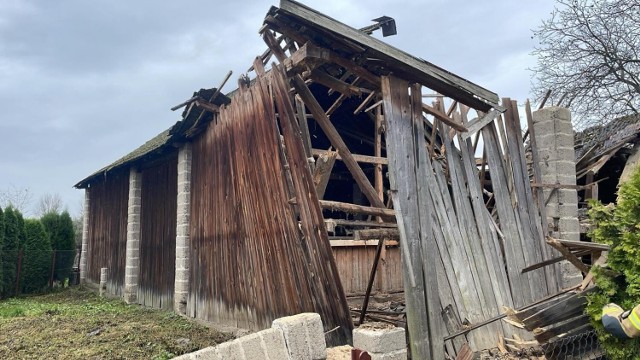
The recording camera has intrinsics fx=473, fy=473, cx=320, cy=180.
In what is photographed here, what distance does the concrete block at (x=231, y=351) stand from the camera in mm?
3986

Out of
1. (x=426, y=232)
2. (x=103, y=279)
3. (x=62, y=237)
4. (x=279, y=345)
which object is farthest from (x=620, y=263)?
(x=62, y=237)

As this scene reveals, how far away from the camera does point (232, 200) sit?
795cm

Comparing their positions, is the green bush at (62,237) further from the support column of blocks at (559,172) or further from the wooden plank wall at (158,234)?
the support column of blocks at (559,172)

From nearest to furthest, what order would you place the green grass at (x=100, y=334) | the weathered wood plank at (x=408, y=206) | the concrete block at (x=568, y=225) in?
the weathered wood plank at (x=408, y=206), the concrete block at (x=568, y=225), the green grass at (x=100, y=334)

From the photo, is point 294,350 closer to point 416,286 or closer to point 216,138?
point 416,286

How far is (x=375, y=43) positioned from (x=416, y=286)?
2.71 meters

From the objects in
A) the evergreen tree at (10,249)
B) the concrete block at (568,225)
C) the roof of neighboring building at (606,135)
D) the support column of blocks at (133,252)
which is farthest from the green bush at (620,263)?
the evergreen tree at (10,249)

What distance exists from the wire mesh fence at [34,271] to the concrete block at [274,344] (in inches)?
650

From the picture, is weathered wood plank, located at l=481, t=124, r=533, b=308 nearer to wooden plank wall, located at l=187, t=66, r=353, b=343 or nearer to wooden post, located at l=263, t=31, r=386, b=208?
wooden post, located at l=263, t=31, r=386, b=208

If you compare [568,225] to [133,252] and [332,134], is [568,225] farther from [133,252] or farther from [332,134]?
[133,252]

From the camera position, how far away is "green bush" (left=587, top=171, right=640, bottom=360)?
13.3 ft

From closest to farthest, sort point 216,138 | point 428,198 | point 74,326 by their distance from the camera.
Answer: point 428,198
point 216,138
point 74,326

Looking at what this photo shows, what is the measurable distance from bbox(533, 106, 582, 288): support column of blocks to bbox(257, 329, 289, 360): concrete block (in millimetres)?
4305

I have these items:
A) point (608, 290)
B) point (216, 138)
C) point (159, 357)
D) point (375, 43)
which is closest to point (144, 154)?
point (216, 138)
